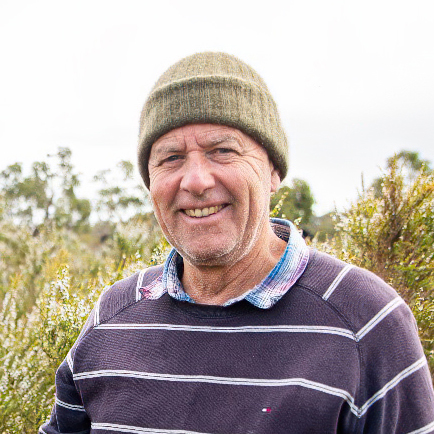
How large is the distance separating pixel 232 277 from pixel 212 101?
2.25 ft

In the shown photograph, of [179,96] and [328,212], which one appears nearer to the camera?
[179,96]

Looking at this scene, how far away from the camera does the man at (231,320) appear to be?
1.33 metres

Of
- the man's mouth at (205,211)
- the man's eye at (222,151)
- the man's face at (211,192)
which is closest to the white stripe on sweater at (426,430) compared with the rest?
the man's face at (211,192)

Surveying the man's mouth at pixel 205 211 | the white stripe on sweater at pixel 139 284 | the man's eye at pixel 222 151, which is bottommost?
the white stripe on sweater at pixel 139 284

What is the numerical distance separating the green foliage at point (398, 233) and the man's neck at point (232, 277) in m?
2.11

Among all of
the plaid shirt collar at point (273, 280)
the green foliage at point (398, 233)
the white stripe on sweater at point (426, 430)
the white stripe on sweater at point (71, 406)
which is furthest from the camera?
the green foliage at point (398, 233)

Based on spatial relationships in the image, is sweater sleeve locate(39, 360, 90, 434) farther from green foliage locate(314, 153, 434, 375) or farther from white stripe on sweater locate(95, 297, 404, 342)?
green foliage locate(314, 153, 434, 375)

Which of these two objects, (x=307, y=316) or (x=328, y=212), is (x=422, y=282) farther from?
(x=307, y=316)

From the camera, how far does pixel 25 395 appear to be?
13.3ft

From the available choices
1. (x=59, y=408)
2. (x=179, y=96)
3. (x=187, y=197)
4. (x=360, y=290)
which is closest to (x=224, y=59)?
(x=179, y=96)

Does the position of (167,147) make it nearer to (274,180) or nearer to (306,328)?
(274,180)

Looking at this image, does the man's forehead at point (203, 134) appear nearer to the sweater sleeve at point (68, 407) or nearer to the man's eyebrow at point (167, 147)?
the man's eyebrow at point (167, 147)

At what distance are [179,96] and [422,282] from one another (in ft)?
9.83

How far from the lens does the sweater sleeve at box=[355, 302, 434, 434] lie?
1.30 meters
